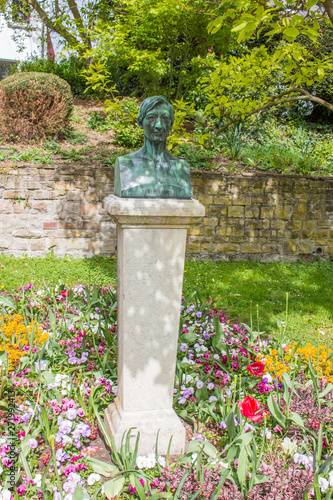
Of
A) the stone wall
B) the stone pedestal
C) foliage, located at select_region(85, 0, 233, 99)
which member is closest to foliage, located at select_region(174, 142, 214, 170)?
the stone wall

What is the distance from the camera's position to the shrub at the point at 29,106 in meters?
6.98

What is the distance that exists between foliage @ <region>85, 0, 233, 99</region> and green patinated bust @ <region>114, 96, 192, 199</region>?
5.24 metres

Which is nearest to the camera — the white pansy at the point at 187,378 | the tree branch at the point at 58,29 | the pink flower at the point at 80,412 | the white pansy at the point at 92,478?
the white pansy at the point at 92,478

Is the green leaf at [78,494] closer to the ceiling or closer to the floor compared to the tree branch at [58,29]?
closer to the floor

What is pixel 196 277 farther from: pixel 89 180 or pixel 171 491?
pixel 171 491

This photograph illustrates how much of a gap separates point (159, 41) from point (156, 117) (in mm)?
6616

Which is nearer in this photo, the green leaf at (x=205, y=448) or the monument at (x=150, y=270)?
the monument at (x=150, y=270)

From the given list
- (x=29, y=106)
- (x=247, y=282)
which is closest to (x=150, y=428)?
(x=247, y=282)

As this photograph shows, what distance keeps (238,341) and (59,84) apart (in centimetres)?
606

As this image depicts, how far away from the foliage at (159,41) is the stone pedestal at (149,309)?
5634mm

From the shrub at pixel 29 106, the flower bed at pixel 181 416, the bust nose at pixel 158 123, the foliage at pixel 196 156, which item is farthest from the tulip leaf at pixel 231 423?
the shrub at pixel 29 106

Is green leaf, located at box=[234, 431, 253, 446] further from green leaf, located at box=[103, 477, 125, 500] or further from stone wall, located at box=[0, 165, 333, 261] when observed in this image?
stone wall, located at box=[0, 165, 333, 261]

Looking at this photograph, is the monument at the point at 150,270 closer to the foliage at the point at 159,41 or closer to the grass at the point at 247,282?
the grass at the point at 247,282

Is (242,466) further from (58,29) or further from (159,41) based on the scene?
(58,29)
